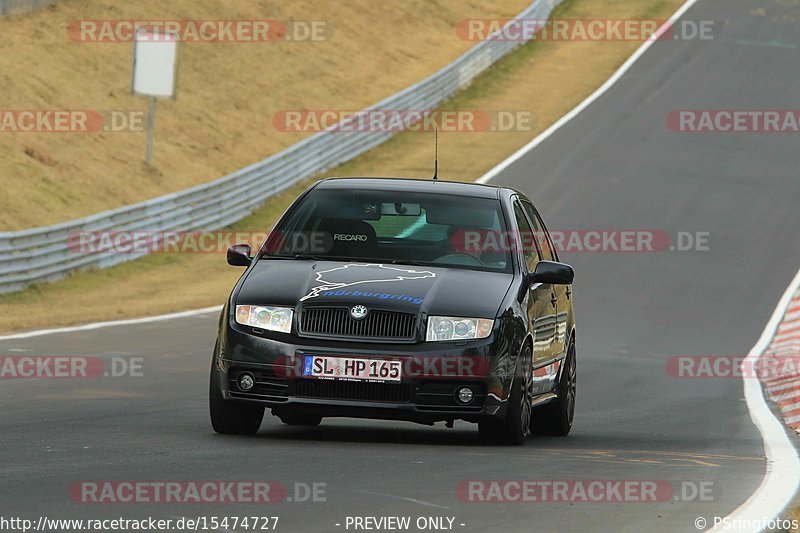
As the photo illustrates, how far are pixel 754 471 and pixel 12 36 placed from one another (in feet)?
98.3

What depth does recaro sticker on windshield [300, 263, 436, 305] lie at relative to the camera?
915cm

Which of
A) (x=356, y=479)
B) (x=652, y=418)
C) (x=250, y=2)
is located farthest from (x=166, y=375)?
(x=250, y=2)

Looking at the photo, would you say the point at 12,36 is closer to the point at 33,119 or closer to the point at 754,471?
the point at 33,119

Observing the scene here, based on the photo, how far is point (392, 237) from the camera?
33.2ft

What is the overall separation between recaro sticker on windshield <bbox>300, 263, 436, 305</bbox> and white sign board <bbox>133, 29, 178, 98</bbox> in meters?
22.0

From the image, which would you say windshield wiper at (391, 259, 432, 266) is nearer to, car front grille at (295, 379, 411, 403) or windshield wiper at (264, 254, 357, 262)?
windshield wiper at (264, 254, 357, 262)

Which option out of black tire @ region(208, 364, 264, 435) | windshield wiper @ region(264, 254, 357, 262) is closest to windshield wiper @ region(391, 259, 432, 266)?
windshield wiper @ region(264, 254, 357, 262)

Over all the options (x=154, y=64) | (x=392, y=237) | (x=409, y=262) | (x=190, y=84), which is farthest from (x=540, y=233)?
(x=190, y=84)

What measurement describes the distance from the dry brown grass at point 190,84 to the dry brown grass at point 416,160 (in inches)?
93.0

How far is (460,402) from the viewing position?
912 centimetres

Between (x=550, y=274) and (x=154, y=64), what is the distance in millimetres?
22234

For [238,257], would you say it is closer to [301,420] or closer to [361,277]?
[361,277]

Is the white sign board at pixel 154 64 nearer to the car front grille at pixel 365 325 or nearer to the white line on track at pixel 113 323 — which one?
the white line on track at pixel 113 323

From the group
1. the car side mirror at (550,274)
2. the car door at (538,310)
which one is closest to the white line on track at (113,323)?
the car door at (538,310)
